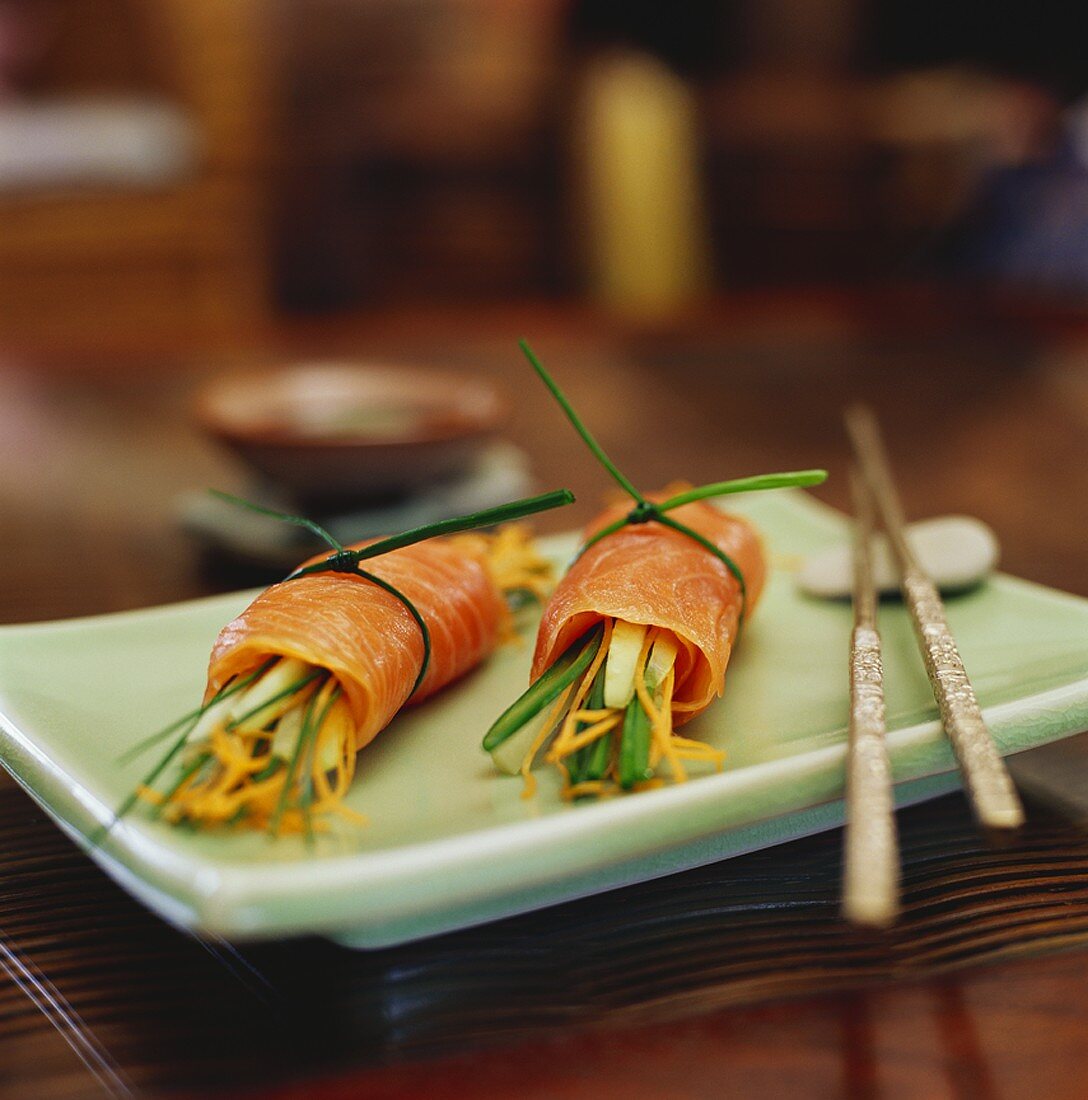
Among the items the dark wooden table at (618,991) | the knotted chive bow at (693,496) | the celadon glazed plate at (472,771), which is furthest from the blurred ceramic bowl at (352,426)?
the dark wooden table at (618,991)

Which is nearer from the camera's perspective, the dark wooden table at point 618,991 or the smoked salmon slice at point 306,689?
the dark wooden table at point 618,991

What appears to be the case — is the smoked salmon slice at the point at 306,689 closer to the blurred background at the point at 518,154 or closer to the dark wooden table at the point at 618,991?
the dark wooden table at the point at 618,991

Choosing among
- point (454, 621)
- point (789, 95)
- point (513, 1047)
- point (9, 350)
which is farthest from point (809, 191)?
point (513, 1047)

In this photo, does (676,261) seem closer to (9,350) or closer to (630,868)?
(9,350)

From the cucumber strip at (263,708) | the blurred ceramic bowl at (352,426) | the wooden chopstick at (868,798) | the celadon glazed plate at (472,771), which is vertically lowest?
the blurred ceramic bowl at (352,426)

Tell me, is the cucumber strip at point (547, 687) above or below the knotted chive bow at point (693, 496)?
below

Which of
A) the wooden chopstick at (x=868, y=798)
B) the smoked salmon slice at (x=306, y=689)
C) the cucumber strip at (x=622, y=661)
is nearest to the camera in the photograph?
the wooden chopstick at (x=868, y=798)

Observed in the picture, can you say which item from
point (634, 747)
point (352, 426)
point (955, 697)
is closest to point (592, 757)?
point (634, 747)

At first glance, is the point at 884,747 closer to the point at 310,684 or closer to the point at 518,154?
the point at 310,684

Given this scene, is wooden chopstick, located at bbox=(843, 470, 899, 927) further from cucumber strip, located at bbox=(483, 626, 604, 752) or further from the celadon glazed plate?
cucumber strip, located at bbox=(483, 626, 604, 752)

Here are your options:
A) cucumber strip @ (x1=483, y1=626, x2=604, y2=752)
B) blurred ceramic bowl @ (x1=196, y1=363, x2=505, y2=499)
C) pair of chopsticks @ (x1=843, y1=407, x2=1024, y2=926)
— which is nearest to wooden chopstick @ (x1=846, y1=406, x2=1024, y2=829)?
pair of chopsticks @ (x1=843, y1=407, x2=1024, y2=926)
